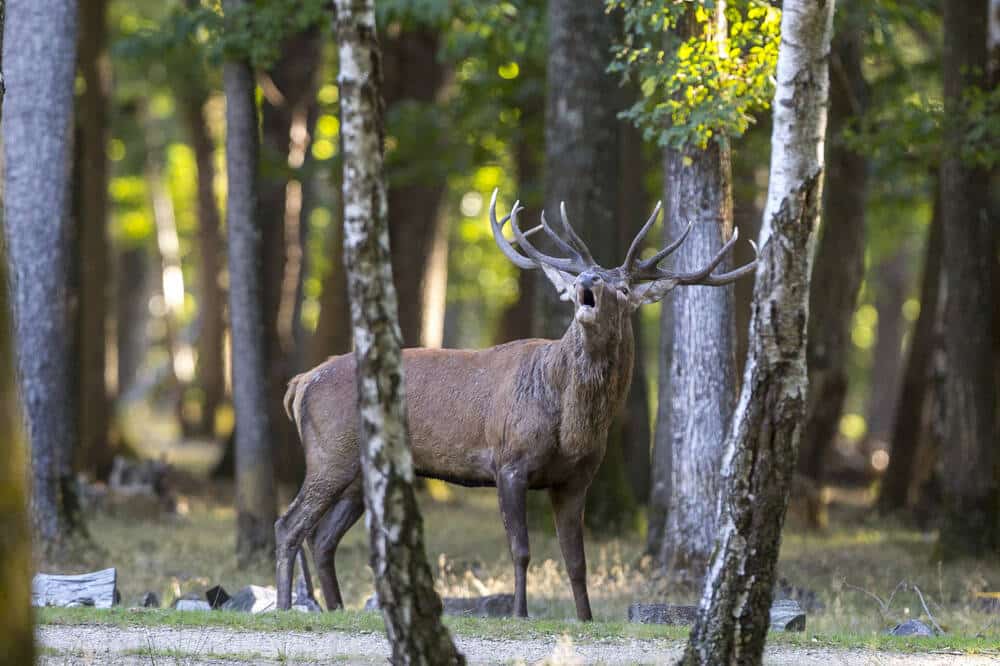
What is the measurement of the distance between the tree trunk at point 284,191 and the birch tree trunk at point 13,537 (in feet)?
45.2

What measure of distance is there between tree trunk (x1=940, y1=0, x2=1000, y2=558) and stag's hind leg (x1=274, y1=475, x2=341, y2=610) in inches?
264

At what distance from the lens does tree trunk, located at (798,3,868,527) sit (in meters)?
17.2

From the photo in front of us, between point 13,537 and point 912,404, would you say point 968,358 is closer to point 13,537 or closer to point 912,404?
point 912,404

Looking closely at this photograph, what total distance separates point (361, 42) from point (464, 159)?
47.2ft

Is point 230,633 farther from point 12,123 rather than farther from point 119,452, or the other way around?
point 119,452

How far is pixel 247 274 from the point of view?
45.5 feet

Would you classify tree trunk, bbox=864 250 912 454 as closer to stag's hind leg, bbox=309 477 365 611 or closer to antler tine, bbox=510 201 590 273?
stag's hind leg, bbox=309 477 365 611

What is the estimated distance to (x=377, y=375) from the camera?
6363 millimetres

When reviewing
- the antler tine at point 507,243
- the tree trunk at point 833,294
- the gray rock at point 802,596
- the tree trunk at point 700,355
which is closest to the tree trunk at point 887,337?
the tree trunk at point 833,294

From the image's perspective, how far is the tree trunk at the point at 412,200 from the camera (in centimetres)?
2078

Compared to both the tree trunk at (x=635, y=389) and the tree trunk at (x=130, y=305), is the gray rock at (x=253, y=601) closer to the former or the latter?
the tree trunk at (x=635, y=389)

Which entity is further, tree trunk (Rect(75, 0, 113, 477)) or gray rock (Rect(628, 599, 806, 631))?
tree trunk (Rect(75, 0, 113, 477))

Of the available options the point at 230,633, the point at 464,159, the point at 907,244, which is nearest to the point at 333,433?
the point at 230,633

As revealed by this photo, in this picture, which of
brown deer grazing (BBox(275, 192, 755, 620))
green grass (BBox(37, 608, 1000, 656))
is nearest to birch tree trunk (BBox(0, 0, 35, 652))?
green grass (BBox(37, 608, 1000, 656))
